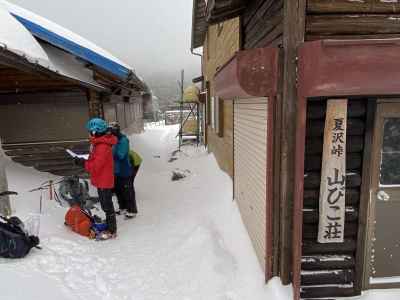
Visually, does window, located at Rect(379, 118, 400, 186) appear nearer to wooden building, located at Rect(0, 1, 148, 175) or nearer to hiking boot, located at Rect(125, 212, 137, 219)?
hiking boot, located at Rect(125, 212, 137, 219)

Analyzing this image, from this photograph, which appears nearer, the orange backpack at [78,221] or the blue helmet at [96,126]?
the blue helmet at [96,126]

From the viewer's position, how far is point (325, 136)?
2.75 meters

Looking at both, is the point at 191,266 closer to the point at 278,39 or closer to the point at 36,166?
the point at 278,39

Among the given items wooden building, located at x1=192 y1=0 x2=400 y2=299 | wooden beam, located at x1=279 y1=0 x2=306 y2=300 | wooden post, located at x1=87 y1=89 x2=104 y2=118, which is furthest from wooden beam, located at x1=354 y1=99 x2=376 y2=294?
wooden post, located at x1=87 y1=89 x2=104 y2=118

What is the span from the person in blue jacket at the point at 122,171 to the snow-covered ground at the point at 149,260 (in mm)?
381

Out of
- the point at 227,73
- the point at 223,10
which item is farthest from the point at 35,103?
the point at 227,73

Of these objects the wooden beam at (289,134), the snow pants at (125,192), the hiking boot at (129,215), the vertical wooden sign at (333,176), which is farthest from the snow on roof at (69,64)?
the vertical wooden sign at (333,176)

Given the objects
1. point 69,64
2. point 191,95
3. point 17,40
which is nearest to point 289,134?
point 17,40

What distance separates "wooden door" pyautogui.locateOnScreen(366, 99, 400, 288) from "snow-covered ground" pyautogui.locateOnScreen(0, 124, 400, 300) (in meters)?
0.24

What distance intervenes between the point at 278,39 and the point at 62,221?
4674mm

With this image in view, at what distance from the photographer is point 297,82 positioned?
8.52 feet

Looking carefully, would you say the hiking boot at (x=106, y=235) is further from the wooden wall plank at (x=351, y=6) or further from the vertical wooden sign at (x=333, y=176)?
the wooden wall plank at (x=351, y=6)

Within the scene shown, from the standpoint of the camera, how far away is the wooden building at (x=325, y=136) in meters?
2.30

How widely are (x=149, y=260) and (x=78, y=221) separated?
1516 millimetres
